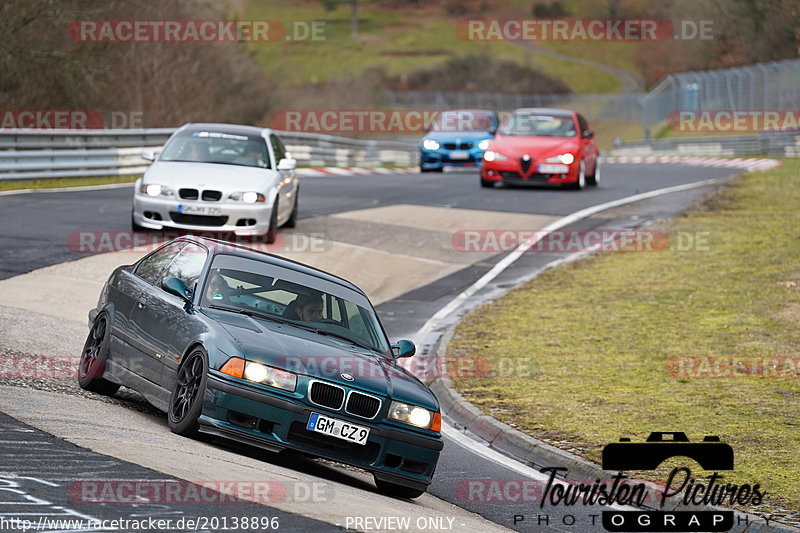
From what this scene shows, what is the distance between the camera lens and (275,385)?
795 cm

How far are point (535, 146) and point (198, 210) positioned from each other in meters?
12.2

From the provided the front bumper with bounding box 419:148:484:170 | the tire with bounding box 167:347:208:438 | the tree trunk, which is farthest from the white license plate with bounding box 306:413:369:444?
the tree trunk

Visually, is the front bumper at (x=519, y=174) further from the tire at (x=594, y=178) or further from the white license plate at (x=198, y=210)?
the white license plate at (x=198, y=210)

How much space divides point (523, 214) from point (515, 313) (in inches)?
334

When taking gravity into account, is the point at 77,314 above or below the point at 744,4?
below

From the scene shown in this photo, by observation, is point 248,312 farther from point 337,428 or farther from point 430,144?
point 430,144

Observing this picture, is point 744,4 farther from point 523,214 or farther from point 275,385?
point 275,385

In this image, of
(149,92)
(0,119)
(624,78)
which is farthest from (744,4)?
(624,78)

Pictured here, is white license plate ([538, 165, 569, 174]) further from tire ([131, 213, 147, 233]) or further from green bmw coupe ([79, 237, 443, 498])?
green bmw coupe ([79, 237, 443, 498])

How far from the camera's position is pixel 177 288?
8.99 m

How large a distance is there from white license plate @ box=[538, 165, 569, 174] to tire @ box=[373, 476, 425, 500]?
20358 mm

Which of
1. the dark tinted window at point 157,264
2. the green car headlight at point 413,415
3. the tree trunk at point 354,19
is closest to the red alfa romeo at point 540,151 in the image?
the dark tinted window at point 157,264

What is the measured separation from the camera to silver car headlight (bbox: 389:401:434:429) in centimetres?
820

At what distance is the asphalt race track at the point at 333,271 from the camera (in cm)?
726
